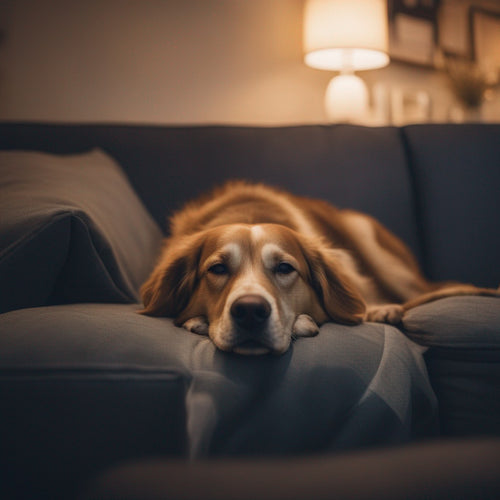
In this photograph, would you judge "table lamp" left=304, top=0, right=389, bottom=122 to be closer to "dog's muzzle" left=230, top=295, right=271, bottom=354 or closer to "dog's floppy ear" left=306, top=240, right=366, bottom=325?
"dog's floppy ear" left=306, top=240, right=366, bottom=325

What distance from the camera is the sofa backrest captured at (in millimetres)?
1929

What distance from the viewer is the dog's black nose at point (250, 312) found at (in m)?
1.00

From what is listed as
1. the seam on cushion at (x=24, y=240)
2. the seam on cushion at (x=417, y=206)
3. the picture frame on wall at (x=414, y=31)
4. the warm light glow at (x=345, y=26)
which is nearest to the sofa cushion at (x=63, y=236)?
the seam on cushion at (x=24, y=240)

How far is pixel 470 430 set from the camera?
94cm

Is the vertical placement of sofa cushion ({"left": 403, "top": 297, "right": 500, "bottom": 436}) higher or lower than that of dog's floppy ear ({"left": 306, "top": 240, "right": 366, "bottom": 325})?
lower

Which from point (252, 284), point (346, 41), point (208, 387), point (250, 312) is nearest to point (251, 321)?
point (250, 312)

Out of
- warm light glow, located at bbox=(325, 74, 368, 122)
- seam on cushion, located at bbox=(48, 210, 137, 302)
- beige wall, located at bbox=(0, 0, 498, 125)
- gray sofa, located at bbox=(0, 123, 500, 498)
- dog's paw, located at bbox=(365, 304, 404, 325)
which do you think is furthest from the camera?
warm light glow, located at bbox=(325, 74, 368, 122)

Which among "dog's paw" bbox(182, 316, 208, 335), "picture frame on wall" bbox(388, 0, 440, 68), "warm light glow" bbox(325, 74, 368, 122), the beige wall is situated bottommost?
"dog's paw" bbox(182, 316, 208, 335)

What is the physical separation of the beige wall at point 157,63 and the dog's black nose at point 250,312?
6.84 feet

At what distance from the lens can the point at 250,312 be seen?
1.01 meters

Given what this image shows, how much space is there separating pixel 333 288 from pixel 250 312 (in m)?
0.37

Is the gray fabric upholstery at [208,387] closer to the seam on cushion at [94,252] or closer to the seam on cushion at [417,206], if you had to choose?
the seam on cushion at [94,252]

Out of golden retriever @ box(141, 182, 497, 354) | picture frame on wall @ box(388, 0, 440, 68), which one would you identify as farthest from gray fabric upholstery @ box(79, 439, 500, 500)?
picture frame on wall @ box(388, 0, 440, 68)

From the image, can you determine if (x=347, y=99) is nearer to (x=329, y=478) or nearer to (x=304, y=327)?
(x=304, y=327)
